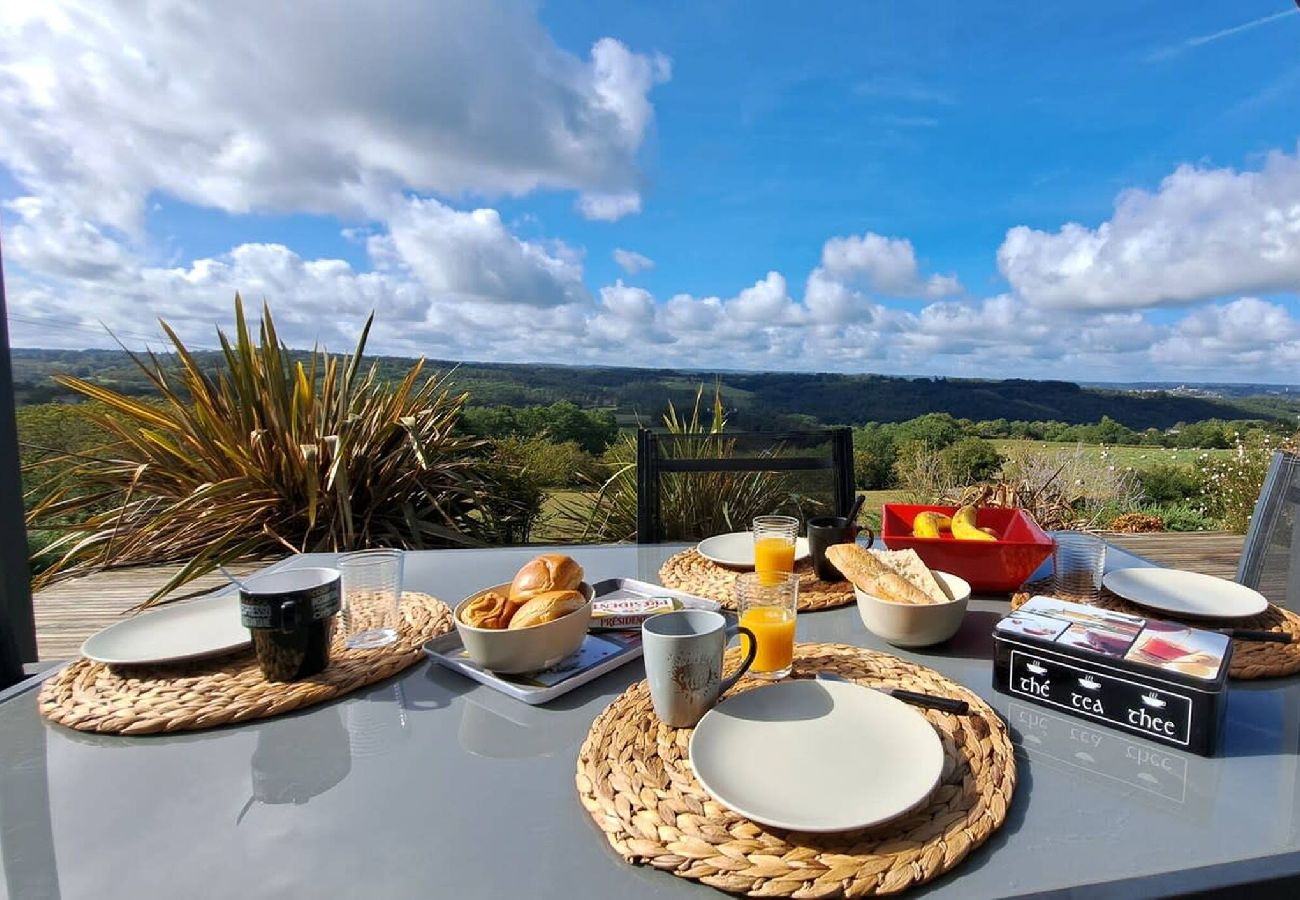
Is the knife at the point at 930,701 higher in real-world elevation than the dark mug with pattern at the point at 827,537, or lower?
lower

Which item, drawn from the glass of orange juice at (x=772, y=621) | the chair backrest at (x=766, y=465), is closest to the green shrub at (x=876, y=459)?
the chair backrest at (x=766, y=465)

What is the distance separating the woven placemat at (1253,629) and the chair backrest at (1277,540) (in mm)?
754

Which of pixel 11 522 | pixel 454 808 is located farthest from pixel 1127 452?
pixel 11 522

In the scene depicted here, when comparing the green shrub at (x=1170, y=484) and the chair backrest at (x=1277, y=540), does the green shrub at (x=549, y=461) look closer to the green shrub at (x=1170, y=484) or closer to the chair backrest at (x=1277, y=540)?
the chair backrest at (x=1277, y=540)

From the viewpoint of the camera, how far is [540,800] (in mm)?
626

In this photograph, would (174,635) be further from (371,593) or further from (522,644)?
(522,644)

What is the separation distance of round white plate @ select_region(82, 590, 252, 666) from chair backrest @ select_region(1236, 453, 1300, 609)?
8.07ft

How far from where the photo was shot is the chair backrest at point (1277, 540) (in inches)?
63.6

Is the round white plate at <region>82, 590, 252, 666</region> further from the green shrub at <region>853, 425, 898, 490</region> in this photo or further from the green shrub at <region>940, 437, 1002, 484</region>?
the green shrub at <region>940, 437, 1002, 484</region>

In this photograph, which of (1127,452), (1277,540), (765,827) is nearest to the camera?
(765,827)

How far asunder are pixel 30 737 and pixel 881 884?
3.33 ft

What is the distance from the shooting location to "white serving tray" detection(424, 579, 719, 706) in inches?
33.8

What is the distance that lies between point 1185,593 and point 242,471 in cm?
377

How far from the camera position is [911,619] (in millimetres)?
968
